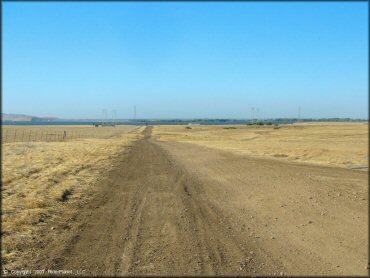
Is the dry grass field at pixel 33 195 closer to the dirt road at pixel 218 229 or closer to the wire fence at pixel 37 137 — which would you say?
the dirt road at pixel 218 229

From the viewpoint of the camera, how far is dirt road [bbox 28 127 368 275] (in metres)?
6.59

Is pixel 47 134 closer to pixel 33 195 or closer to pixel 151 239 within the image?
pixel 33 195

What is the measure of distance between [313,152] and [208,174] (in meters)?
11.7

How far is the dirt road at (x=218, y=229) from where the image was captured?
6586 mm

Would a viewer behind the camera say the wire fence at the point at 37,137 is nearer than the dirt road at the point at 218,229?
No

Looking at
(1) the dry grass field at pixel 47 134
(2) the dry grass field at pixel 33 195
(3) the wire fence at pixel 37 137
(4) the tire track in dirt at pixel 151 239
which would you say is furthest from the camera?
(1) the dry grass field at pixel 47 134

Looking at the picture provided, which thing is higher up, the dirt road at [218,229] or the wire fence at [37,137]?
the dirt road at [218,229]

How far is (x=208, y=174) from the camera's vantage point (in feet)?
59.7

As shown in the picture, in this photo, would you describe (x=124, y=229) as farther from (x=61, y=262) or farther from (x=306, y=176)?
(x=306, y=176)

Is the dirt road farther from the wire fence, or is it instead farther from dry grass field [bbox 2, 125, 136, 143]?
dry grass field [bbox 2, 125, 136, 143]

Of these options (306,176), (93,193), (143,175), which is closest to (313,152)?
(306,176)

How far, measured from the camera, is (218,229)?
8.79 metres

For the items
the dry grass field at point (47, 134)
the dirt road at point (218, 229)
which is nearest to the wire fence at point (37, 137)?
the dry grass field at point (47, 134)

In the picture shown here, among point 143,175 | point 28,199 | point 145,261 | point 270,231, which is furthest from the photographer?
point 143,175
